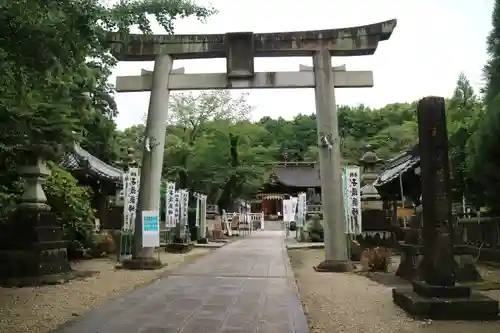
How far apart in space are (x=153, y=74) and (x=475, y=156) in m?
8.27

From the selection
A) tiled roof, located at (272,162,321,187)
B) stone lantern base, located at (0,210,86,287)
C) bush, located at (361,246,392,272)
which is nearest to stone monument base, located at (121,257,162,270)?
stone lantern base, located at (0,210,86,287)

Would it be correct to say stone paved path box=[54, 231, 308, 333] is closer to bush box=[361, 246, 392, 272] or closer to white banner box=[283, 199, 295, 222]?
bush box=[361, 246, 392, 272]

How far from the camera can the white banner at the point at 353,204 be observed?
1292cm

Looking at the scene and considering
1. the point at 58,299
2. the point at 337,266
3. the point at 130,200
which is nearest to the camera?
the point at 58,299

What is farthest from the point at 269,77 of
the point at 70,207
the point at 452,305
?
the point at 452,305

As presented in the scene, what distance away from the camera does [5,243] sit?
929 cm

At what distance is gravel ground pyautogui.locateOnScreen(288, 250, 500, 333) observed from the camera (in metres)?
5.56

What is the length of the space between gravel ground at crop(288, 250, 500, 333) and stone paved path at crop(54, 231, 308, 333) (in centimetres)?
27

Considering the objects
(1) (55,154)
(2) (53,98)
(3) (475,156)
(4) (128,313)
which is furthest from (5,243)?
(3) (475,156)

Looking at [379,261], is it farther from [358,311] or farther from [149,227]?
[149,227]

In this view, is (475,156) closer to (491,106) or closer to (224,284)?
(491,106)

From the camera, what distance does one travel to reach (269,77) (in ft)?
40.1

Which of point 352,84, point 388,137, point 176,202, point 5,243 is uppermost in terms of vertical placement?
point 388,137

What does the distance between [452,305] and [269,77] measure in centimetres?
776
